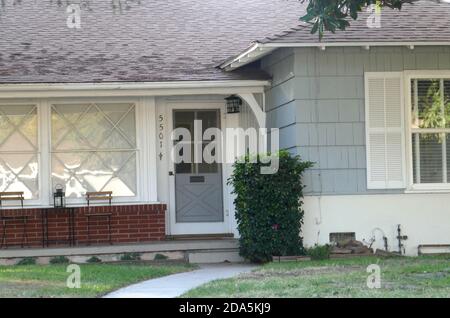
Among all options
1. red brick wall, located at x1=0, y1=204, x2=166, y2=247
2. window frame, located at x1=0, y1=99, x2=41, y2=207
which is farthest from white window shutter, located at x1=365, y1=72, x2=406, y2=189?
window frame, located at x1=0, y1=99, x2=41, y2=207

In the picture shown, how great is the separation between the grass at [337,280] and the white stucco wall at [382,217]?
0.99m

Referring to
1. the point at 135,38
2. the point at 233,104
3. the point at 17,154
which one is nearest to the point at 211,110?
the point at 233,104

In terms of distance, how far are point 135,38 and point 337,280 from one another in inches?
321

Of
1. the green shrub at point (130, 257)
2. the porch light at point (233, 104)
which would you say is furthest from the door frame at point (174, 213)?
the green shrub at point (130, 257)

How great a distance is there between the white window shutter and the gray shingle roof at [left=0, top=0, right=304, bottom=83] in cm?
219

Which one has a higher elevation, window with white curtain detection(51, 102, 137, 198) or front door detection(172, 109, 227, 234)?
window with white curtain detection(51, 102, 137, 198)

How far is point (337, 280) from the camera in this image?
1149cm

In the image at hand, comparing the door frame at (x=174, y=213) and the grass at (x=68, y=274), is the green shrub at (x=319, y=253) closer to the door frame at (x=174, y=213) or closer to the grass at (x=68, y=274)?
the grass at (x=68, y=274)

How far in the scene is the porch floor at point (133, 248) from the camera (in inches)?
608

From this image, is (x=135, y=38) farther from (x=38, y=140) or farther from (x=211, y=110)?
(x=38, y=140)

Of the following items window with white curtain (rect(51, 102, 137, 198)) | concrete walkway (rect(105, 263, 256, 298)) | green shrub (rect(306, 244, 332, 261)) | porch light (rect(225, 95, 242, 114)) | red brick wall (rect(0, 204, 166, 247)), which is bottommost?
concrete walkway (rect(105, 263, 256, 298))

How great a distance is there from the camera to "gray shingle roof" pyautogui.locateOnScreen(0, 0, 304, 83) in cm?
1614

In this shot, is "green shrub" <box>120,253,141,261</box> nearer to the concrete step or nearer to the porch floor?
the porch floor
